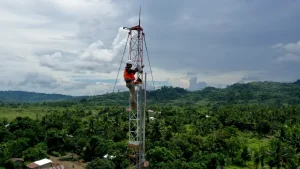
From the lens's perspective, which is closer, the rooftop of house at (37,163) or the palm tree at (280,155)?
the rooftop of house at (37,163)

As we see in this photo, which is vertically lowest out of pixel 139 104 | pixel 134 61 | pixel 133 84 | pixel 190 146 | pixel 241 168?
pixel 241 168

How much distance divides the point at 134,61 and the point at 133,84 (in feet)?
5.60

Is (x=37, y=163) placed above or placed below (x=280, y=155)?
below

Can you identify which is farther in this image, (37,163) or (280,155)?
(280,155)

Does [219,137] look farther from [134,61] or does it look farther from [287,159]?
[134,61]

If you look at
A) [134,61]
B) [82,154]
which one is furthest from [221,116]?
[134,61]

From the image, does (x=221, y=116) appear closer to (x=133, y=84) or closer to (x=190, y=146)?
(x=190, y=146)

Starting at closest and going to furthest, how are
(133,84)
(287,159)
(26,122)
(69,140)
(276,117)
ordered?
(133,84) < (287,159) < (69,140) < (26,122) < (276,117)

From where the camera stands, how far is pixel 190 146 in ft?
171

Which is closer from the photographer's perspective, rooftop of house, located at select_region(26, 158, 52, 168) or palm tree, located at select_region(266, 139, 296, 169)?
rooftop of house, located at select_region(26, 158, 52, 168)

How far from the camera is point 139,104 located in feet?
45.3

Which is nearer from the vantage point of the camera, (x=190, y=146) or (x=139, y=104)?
(x=139, y=104)

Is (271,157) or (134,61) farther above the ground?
(134,61)

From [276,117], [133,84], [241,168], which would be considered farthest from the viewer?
[276,117]
